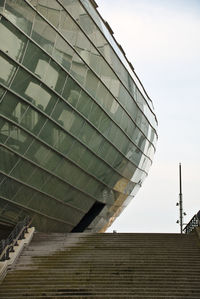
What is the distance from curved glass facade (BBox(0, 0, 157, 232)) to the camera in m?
16.2

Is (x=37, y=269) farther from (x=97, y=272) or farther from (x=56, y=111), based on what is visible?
(x=56, y=111)

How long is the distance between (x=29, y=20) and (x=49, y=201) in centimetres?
1038

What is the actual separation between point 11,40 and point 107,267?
9955 millimetres

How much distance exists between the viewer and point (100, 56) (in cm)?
2089

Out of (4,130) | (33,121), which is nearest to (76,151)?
(33,121)

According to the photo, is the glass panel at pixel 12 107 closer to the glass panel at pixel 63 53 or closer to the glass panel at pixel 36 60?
the glass panel at pixel 36 60

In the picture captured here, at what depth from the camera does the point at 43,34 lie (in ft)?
54.9

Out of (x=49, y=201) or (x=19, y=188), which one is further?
(x=49, y=201)

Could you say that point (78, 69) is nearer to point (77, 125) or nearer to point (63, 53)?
point (63, 53)

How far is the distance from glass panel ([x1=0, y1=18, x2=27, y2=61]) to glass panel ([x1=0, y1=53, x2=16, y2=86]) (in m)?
0.31

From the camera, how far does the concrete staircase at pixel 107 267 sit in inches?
460

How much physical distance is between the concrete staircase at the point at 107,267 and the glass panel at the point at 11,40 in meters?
8.46

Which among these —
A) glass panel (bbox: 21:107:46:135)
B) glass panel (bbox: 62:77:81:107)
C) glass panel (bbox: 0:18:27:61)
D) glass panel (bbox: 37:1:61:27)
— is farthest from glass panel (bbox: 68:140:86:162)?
glass panel (bbox: 37:1:61:27)

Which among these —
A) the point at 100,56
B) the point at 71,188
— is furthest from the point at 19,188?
the point at 100,56
